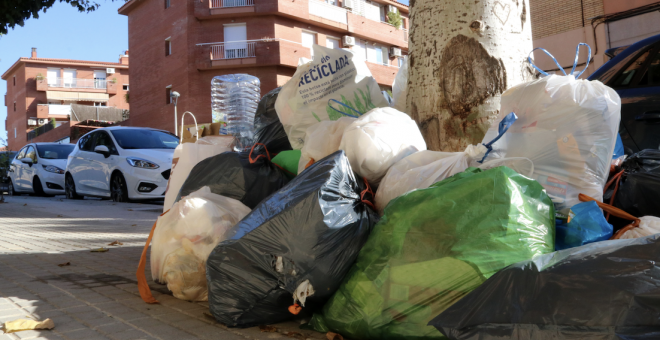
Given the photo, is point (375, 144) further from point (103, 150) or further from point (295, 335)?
point (103, 150)

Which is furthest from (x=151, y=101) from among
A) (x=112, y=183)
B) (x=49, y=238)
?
(x=49, y=238)

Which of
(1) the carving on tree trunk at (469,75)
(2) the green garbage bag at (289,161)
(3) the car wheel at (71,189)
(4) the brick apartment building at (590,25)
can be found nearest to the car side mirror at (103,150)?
(3) the car wheel at (71,189)

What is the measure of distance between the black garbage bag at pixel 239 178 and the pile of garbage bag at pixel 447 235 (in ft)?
0.11

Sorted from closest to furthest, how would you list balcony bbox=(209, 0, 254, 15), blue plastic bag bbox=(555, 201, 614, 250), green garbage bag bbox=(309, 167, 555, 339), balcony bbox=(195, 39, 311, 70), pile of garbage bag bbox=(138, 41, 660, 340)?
1. pile of garbage bag bbox=(138, 41, 660, 340)
2. green garbage bag bbox=(309, 167, 555, 339)
3. blue plastic bag bbox=(555, 201, 614, 250)
4. balcony bbox=(195, 39, 311, 70)
5. balcony bbox=(209, 0, 254, 15)

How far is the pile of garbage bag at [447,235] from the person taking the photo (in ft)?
4.96

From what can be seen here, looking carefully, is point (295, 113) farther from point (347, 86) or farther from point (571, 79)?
point (571, 79)

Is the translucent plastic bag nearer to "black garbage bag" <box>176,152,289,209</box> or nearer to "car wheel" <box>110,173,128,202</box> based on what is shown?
"black garbage bag" <box>176,152,289,209</box>

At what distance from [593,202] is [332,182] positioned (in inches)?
40.7

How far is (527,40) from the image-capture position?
3.17 meters

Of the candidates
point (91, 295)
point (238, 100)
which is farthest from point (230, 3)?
point (91, 295)

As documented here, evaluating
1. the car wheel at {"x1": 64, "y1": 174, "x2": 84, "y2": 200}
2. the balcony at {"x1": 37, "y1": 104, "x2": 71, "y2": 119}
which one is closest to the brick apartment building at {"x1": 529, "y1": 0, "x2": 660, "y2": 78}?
the car wheel at {"x1": 64, "y1": 174, "x2": 84, "y2": 200}

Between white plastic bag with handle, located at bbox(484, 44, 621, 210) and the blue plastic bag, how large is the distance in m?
0.19

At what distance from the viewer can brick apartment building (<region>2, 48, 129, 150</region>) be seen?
47688 mm

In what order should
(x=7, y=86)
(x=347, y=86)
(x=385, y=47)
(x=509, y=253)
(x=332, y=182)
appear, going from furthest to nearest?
(x=7, y=86)
(x=385, y=47)
(x=347, y=86)
(x=332, y=182)
(x=509, y=253)
